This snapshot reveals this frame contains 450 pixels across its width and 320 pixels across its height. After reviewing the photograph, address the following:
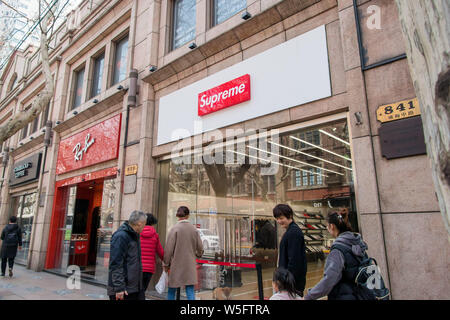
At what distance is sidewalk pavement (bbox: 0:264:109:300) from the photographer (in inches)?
271

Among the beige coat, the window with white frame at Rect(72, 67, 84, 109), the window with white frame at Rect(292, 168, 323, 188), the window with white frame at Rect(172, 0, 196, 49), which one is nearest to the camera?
the beige coat

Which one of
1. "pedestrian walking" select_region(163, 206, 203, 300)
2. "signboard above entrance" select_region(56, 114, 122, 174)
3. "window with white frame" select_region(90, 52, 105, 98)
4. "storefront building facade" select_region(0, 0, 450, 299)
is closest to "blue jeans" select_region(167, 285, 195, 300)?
"pedestrian walking" select_region(163, 206, 203, 300)

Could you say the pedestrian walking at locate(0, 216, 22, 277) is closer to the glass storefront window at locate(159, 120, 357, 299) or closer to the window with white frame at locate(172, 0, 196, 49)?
the glass storefront window at locate(159, 120, 357, 299)

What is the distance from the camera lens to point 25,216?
15.0 meters

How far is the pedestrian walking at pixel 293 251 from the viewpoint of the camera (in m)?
3.15

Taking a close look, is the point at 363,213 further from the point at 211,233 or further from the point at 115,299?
the point at 211,233

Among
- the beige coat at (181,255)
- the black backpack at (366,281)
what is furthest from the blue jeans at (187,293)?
the black backpack at (366,281)

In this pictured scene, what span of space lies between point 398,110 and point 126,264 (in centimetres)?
417

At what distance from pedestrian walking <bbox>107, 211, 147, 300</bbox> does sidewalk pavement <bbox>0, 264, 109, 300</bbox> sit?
4.00 metres

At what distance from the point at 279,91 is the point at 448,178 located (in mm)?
4498

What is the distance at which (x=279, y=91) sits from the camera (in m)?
5.58

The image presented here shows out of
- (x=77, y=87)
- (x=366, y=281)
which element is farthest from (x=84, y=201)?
(x=366, y=281)

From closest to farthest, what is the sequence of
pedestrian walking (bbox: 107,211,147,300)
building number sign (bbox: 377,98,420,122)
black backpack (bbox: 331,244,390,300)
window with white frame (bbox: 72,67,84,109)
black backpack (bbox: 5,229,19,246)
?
black backpack (bbox: 331,244,390,300), pedestrian walking (bbox: 107,211,147,300), building number sign (bbox: 377,98,420,122), black backpack (bbox: 5,229,19,246), window with white frame (bbox: 72,67,84,109)

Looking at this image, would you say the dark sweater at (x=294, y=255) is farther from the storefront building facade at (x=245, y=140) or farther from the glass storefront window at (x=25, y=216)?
the glass storefront window at (x=25, y=216)
